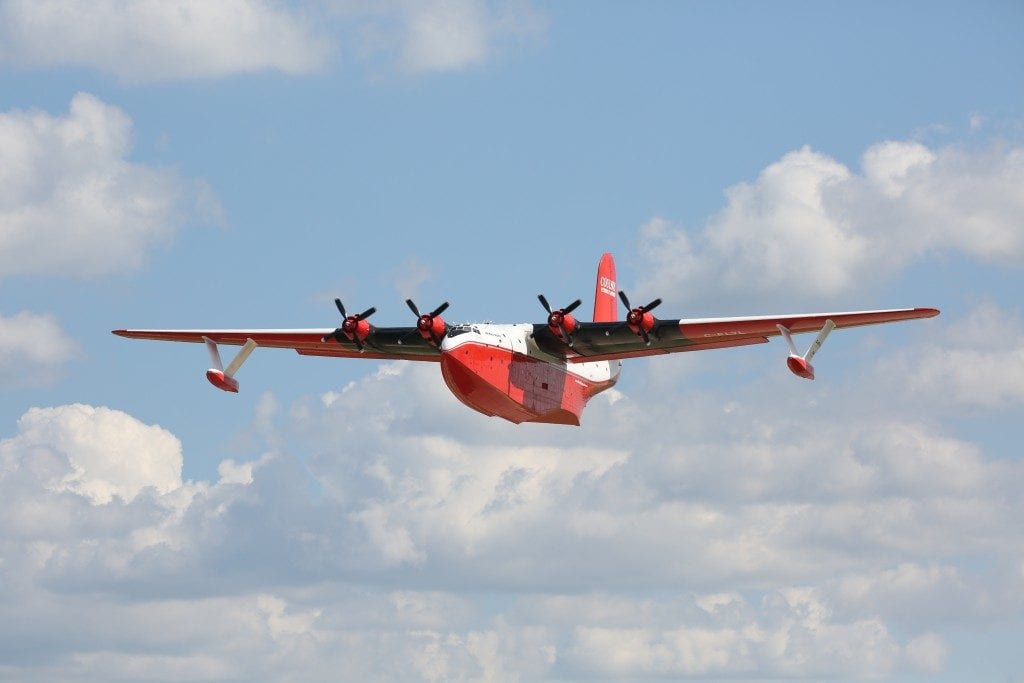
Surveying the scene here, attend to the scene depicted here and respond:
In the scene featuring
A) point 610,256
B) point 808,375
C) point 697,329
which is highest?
point 610,256

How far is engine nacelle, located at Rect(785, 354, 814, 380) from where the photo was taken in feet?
151

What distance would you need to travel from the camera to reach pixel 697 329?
50.9 meters

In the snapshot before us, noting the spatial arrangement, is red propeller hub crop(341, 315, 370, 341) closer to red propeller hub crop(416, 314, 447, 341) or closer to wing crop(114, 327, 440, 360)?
wing crop(114, 327, 440, 360)

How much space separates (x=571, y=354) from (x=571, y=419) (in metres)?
2.73

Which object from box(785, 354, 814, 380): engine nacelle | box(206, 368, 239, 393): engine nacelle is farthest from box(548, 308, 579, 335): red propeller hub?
box(206, 368, 239, 393): engine nacelle

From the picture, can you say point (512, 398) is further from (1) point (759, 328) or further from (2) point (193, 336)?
(2) point (193, 336)

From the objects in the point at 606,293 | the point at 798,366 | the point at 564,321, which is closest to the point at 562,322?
the point at 564,321

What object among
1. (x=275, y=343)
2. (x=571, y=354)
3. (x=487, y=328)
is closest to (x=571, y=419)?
(x=571, y=354)

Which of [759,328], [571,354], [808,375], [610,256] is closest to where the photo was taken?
[808,375]

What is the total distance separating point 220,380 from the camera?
5247 cm

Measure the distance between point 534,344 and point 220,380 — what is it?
35.4ft

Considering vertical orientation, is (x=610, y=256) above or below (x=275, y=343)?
above

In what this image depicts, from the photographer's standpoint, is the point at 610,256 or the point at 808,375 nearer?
the point at 808,375

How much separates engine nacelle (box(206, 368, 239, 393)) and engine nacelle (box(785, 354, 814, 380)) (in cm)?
1910
